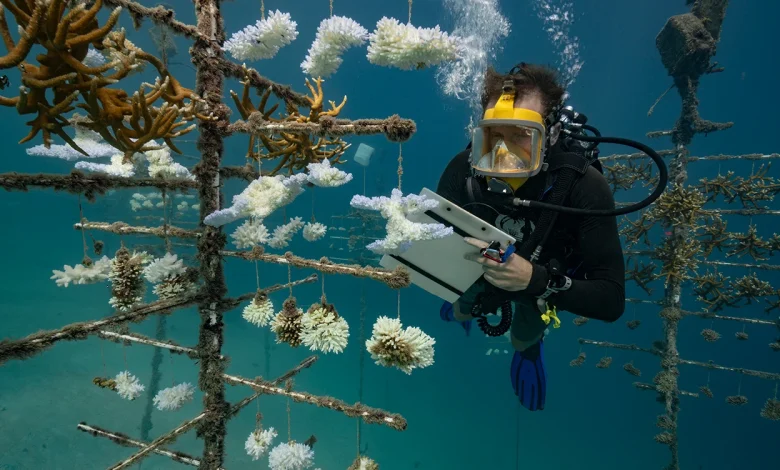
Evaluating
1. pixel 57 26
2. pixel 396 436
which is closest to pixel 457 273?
pixel 57 26

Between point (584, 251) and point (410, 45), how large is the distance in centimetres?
221

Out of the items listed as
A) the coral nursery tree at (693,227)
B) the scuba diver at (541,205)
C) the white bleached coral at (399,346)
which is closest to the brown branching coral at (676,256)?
the coral nursery tree at (693,227)

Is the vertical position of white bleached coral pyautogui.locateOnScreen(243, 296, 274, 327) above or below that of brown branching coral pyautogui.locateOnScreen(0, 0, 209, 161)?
below

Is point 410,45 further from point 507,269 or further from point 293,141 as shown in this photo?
point 293,141

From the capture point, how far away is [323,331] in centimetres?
302

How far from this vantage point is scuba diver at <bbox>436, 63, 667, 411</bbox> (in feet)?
10.0

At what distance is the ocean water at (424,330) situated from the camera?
17375mm

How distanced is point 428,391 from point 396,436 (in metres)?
4.86

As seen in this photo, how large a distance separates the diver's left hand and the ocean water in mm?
3650

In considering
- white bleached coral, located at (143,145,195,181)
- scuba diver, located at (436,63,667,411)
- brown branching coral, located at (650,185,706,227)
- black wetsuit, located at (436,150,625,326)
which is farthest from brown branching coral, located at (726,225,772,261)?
white bleached coral, located at (143,145,195,181)

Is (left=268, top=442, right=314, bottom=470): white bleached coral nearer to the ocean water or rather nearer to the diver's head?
the ocean water

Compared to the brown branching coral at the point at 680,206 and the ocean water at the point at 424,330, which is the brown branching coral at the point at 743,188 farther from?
the ocean water at the point at 424,330

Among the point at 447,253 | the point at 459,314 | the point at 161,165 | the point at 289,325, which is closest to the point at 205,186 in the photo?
the point at 161,165

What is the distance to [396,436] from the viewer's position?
22797 mm
